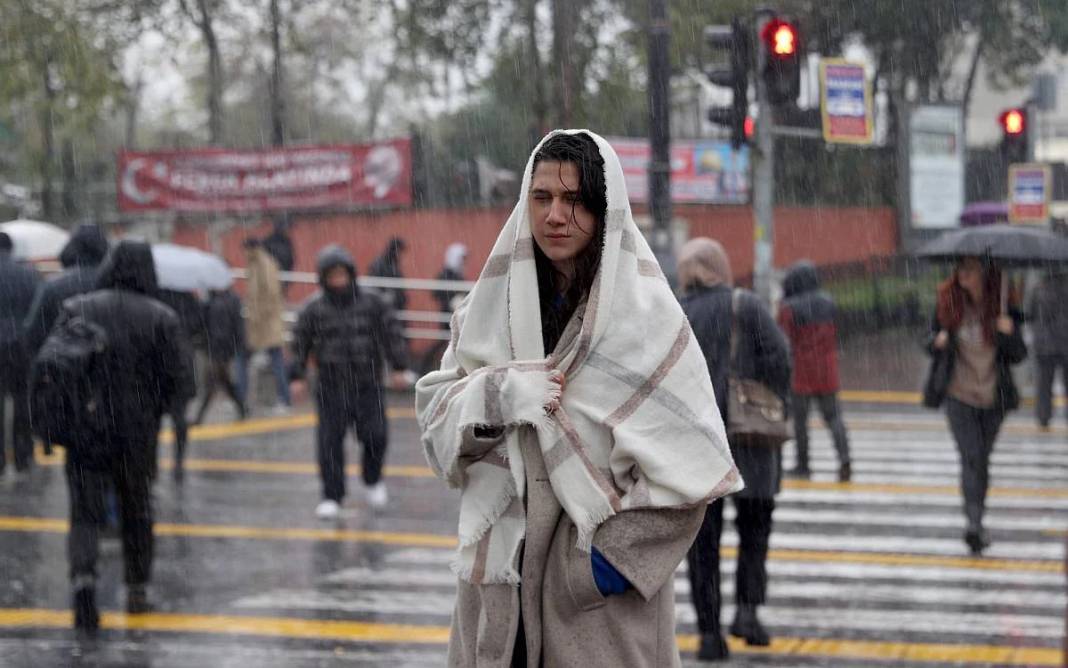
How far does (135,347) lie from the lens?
7617 millimetres

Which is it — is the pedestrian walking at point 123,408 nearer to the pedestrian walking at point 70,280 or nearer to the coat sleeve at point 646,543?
the pedestrian walking at point 70,280

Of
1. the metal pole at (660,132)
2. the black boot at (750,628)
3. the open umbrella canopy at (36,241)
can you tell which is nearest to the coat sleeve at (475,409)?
the black boot at (750,628)

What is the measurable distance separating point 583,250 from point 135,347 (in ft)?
15.7

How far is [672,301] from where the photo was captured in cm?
333

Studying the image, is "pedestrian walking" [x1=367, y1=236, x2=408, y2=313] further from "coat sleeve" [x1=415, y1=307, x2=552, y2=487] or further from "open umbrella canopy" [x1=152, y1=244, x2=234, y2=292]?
"coat sleeve" [x1=415, y1=307, x2=552, y2=487]

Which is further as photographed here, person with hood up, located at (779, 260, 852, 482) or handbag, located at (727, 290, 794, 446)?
person with hood up, located at (779, 260, 852, 482)

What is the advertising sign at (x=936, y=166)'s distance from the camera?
27.3m

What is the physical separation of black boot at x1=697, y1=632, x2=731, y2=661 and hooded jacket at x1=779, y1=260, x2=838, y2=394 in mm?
5851

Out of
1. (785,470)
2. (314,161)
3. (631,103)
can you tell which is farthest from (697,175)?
(785,470)

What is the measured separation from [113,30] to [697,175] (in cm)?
1078

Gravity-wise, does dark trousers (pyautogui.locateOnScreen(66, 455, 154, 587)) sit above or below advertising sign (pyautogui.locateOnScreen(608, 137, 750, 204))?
below

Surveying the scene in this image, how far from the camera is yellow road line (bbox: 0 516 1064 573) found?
9180 millimetres

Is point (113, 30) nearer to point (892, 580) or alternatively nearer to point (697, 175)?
point (697, 175)

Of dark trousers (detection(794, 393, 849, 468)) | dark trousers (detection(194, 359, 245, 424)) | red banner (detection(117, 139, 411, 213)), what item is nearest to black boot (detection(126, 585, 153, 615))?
dark trousers (detection(794, 393, 849, 468))
